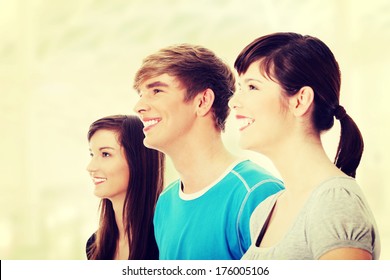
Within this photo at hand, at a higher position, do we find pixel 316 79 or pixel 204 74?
pixel 204 74

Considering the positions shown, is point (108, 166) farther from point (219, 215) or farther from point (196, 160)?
point (219, 215)

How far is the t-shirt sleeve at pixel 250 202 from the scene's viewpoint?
2.62m

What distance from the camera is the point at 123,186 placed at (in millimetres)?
2934

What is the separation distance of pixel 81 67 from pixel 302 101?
111 centimetres

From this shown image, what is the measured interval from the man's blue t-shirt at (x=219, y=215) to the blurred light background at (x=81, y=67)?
21 cm

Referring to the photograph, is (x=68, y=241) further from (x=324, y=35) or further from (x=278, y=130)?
(x=324, y=35)

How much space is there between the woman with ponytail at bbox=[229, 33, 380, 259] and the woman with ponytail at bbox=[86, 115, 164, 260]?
511 mm

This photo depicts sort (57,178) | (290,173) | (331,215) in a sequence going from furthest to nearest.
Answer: (57,178), (290,173), (331,215)

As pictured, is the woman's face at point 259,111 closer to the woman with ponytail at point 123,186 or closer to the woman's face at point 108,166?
the woman with ponytail at point 123,186

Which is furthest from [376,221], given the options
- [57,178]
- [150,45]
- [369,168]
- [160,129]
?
[57,178]

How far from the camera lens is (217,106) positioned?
2.77m

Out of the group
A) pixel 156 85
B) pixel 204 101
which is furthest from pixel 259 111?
pixel 156 85

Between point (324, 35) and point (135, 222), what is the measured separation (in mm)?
1244

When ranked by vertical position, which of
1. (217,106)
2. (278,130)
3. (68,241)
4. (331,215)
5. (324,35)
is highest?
(324,35)
